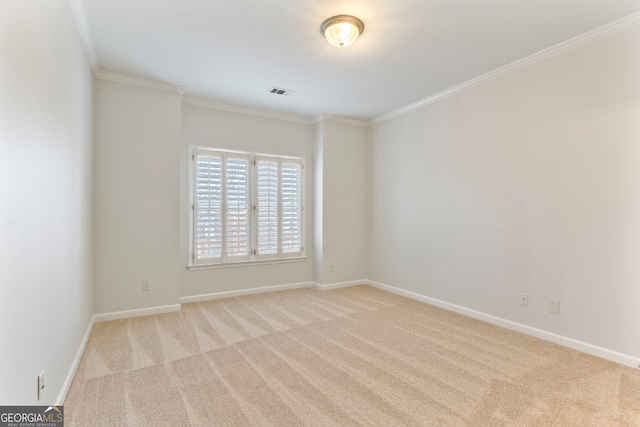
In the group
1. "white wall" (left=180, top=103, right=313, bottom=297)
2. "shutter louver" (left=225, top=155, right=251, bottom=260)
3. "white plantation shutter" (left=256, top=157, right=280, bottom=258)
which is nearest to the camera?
"white wall" (left=180, top=103, right=313, bottom=297)

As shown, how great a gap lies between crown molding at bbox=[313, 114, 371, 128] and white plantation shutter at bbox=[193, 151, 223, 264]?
165 centimetres

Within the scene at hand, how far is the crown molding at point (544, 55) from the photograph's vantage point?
2484 millimetres

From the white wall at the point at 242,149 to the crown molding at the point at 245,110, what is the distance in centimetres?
4

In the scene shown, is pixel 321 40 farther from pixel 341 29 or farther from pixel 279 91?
pixel 279 91

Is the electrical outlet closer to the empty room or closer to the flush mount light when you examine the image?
the empty room

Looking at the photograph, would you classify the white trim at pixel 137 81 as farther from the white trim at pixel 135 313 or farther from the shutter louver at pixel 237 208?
the white trim at pixel 135 313

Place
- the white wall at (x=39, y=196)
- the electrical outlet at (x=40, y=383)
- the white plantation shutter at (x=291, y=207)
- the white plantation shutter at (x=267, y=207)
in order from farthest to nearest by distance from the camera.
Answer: the white plantation shutter at (x=291, y=207) < the white plantation shutter at (x=267, y=207) < the electrical outlet at (x=40, y=383) < the white wall at (x=39, y=196)

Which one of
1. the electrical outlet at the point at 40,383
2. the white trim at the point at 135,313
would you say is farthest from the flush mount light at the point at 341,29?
the white trim at the point at 135,313

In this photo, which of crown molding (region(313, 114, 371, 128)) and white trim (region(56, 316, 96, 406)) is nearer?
white trim (region(56, 316, 96, 406))

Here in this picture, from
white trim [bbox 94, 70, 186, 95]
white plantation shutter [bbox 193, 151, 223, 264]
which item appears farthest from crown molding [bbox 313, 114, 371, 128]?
white trim [bbox 94, 70, 186, 95]

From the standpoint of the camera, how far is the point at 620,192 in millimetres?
2521

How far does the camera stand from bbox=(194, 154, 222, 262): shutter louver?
4.18 metres

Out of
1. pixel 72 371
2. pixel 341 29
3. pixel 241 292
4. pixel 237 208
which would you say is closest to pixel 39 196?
pixel 72 371

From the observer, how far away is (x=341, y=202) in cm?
509
